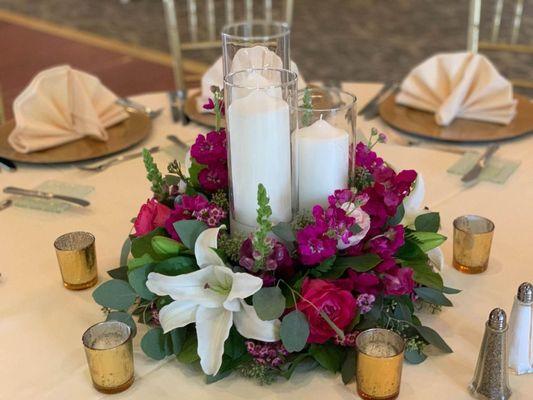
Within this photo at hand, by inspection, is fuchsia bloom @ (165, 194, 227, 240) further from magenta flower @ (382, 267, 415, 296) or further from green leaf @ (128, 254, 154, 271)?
magenta flower @ (382, 267, 415, 296)

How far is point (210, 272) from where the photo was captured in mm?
962

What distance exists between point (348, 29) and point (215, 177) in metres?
4.88

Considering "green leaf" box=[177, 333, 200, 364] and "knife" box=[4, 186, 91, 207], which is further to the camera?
"knife" box=[4, 186, 91, 207]

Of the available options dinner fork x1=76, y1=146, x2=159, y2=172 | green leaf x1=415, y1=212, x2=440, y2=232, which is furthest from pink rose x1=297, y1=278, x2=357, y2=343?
dinner fork x1=76, y1=146, x2=159, y2=172

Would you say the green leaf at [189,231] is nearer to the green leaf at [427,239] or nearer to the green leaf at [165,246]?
the green leaf at [165,246]

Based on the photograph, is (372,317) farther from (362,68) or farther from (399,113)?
(362,68)

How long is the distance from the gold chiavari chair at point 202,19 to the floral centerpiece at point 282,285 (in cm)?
106

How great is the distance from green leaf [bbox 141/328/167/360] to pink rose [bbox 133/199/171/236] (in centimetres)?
16

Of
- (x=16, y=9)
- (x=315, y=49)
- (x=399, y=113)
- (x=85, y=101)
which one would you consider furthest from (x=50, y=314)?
(x=16, y=9)

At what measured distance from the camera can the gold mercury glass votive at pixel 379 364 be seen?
89 cm

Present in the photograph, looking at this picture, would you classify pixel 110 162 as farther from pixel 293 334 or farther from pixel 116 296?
pixel 293 334

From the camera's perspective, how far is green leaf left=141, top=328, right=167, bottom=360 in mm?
991

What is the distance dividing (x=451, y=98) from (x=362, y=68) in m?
3.09

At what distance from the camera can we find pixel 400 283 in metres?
0.97
